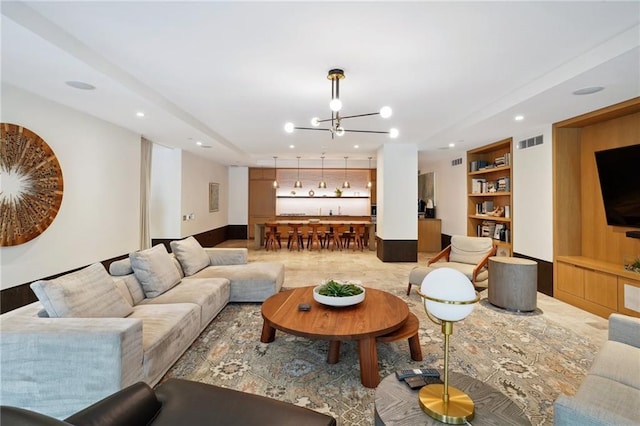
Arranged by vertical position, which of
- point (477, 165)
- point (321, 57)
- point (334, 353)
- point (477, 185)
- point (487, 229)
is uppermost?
point (321, 57)

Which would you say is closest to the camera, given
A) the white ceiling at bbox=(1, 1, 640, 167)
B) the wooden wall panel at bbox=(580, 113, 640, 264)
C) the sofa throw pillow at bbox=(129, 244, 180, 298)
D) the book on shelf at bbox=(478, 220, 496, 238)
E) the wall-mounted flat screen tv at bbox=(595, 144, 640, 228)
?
the white ceiling at bbox=(1, 1, 640, 167)

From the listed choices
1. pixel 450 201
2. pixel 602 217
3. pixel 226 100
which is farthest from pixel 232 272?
pixel 450 201

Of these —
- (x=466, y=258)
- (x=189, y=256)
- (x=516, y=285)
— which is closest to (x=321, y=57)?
(x=189, y=256)

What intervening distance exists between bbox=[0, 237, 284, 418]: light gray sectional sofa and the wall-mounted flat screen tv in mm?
5110

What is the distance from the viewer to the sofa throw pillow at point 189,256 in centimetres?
424

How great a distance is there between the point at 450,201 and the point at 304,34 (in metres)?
6.68

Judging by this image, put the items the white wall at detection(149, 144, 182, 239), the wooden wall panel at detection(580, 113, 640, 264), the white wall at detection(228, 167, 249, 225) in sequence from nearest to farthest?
the wooden wall panel at detection(580, 113, 640, 264)
the white wall at detection(149, 144, 182, 239)
the white wall at detection(228, 167, 249, 225)

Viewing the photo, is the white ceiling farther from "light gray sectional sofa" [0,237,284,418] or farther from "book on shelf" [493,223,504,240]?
"book on shelf" [493,223,504,240]

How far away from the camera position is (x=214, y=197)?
374 inches

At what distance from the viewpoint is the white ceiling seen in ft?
7.48

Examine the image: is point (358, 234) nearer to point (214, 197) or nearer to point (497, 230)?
point (497, 230)

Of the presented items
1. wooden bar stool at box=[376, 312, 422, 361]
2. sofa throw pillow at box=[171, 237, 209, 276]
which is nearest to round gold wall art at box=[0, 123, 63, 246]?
sofa throw pillow at box=[171, 237, 209, 276]

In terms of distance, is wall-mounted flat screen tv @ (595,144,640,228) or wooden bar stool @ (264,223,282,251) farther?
wooden bar stool @ (264,223,282,251)

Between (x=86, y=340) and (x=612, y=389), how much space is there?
119 inches
